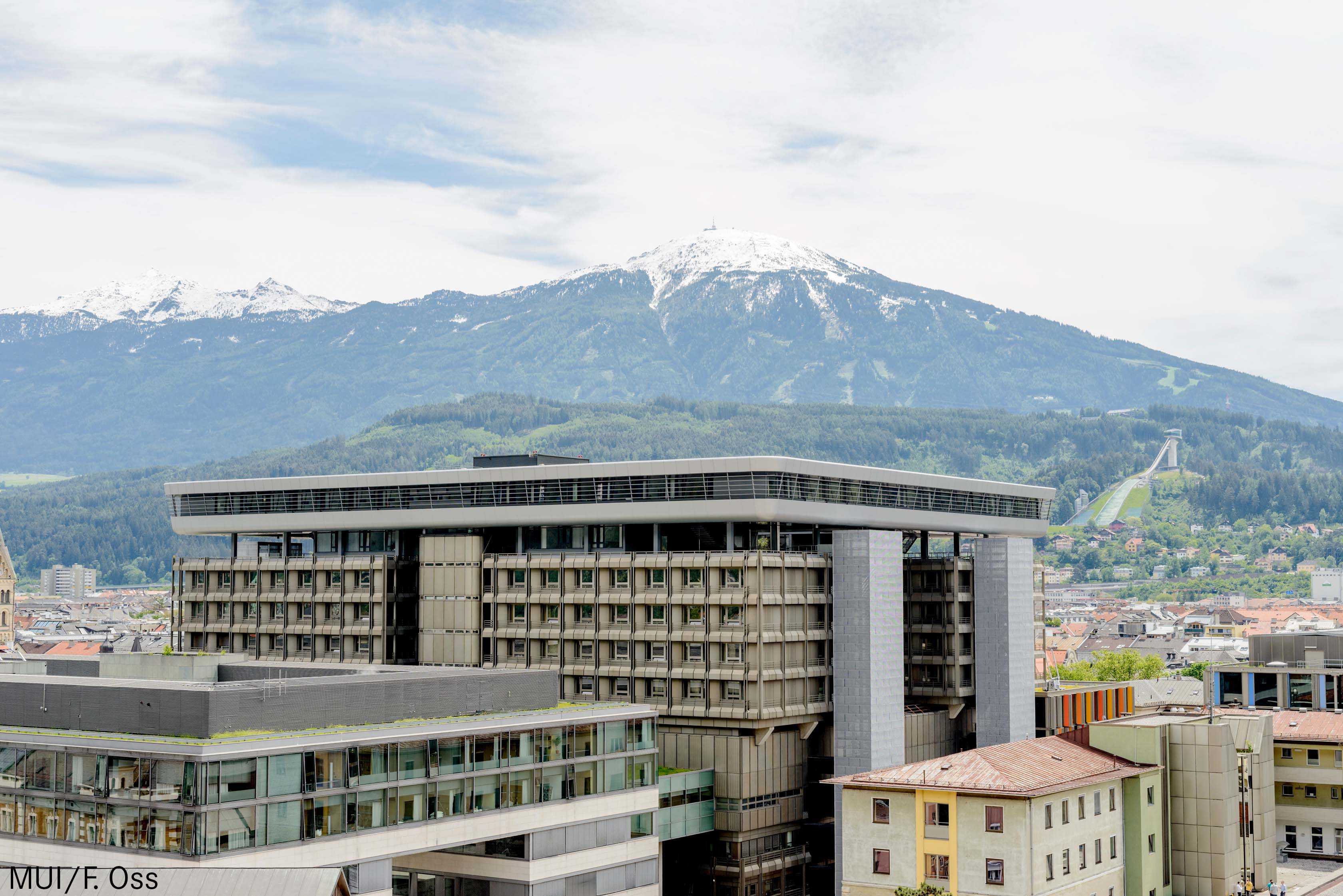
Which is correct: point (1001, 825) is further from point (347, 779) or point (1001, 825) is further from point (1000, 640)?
point (347, 779)

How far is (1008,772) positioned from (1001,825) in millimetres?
4302

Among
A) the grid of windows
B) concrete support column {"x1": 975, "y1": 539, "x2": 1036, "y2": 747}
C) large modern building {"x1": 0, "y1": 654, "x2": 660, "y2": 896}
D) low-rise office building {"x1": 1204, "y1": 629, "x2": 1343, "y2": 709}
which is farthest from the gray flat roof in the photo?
the grid of windows

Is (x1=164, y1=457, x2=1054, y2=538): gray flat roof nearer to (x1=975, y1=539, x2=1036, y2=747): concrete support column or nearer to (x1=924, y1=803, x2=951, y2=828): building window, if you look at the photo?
(x1=975, y1=539, x2=1036, y2=747): concrete support column

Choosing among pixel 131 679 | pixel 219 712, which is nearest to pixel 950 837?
pixel 219 712

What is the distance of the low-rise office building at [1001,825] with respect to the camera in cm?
9800

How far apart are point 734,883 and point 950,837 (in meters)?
22.5

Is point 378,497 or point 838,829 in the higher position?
point 378,497

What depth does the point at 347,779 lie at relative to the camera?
8325cm

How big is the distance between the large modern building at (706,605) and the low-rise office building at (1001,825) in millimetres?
12865

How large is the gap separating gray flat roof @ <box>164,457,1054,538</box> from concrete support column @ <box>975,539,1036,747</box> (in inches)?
345

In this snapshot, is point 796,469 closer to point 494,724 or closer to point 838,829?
point 838,829

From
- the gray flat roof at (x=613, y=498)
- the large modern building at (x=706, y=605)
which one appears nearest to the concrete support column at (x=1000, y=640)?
the large modern building at (x=706, y=605)

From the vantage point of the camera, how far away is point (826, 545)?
417ft

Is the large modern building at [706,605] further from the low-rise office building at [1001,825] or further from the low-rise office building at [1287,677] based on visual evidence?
the low-rise office building at [1287,677]
